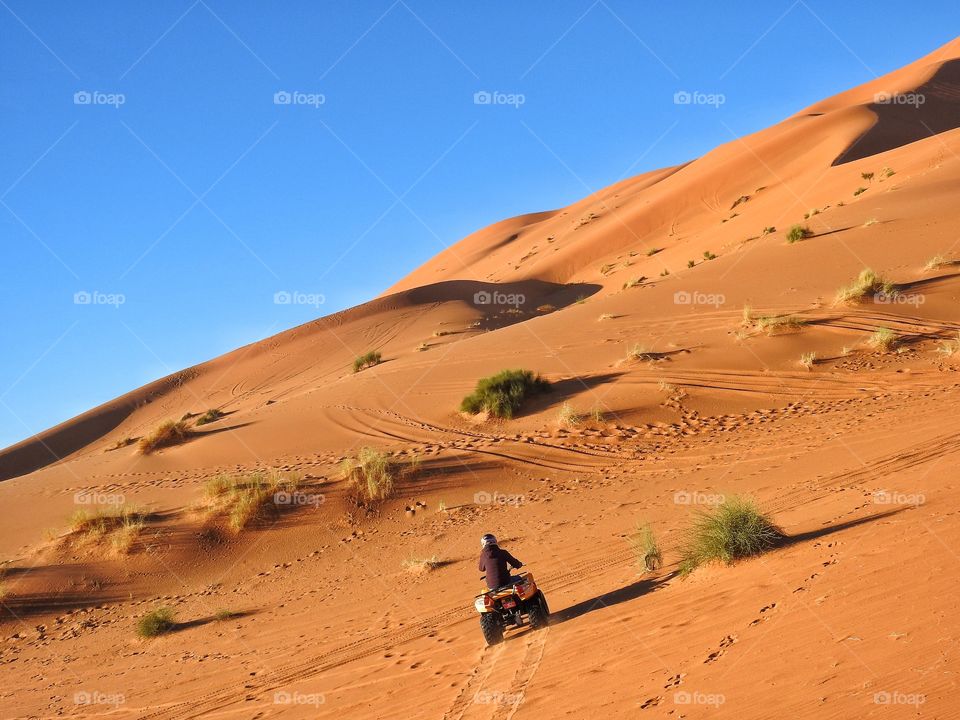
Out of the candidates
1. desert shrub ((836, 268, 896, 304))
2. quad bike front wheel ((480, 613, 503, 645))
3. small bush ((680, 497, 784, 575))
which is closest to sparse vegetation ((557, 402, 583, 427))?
desert shrub ((836, 268, 896, 304))

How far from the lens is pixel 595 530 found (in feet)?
40.0

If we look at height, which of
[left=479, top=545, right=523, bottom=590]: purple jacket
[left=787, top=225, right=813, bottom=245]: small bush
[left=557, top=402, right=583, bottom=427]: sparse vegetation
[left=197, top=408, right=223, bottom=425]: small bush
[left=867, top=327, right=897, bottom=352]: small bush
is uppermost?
[left=197, top=408, right=223, bottom=425]: small bush

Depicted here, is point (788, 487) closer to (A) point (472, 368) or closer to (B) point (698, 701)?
(B) point (698, 701)

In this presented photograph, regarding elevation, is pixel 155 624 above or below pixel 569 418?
below

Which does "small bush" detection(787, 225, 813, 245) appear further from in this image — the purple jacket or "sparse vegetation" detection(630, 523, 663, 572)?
the purple jacket

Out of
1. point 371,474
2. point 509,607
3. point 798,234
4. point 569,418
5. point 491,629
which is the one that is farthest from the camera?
point 798,234

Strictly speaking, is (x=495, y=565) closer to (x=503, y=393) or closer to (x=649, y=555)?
(x=649, y=555)

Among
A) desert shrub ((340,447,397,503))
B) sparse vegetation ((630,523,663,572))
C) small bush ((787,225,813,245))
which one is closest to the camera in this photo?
sparse vegetation ((630,523,663,572))

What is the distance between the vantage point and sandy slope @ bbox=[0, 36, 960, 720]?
5.72m

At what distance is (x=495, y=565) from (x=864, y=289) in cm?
1613

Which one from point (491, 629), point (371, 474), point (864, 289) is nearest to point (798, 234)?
point (864, 289)

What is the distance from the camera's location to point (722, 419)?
16.8 meters

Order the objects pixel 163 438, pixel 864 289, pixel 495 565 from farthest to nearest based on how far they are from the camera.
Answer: pixel 163 438 < pixel 864 289 < pixel 495 565

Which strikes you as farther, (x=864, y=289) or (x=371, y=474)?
(x=864, y=289)
